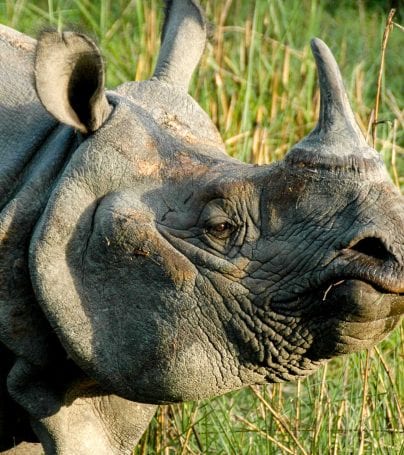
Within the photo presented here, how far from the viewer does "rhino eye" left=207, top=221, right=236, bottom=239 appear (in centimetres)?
344

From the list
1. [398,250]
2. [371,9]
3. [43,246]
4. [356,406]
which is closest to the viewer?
[398,250]

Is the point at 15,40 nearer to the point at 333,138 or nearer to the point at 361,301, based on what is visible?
the point at 333,138

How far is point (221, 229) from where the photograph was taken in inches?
136

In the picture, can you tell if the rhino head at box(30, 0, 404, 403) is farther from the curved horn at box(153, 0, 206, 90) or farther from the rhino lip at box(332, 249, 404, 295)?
the curved horn at box(153, 0, 206, 90)

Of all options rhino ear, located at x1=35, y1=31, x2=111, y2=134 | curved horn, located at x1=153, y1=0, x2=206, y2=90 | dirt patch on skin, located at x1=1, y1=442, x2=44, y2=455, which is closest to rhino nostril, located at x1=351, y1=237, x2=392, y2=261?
rhino ear, located at x1=35, y1=31, x2=111, y2=134

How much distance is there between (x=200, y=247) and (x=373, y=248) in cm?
53

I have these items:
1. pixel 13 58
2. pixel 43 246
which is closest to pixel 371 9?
pixel 13 58

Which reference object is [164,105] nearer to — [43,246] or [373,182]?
[43,246]

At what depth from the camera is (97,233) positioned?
3.53 meters

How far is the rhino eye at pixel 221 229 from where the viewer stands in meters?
3.44

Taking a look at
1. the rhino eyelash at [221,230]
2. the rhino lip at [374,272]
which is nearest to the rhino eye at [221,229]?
the rhino eyelash at [221,230]

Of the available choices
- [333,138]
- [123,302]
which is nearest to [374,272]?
[333,138]

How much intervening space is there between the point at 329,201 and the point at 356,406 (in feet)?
6.03

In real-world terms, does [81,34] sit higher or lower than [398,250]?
higher
